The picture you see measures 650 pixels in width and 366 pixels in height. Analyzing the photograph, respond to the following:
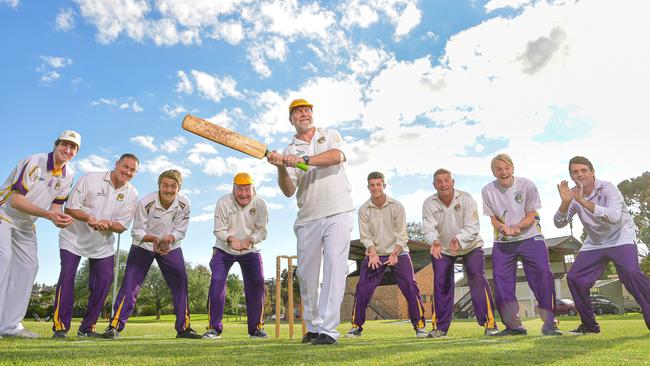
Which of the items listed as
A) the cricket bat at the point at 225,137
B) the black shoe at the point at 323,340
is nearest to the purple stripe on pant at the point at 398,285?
the black shoe at the point at 323,340

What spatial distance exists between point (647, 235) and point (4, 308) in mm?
47074

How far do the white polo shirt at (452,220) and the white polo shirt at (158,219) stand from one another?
3.66 metres

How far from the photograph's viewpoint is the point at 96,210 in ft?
22.7

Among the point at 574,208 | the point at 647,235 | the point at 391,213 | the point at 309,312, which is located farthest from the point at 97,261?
the point at 647,235

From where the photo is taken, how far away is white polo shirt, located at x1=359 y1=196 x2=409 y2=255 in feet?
25.5

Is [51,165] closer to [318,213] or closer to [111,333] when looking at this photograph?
[111,333]

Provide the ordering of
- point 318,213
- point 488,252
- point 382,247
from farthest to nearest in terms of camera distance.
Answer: point 488,252 < point 382,247 < point 318,213

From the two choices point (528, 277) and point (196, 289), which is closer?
point (528, 277)

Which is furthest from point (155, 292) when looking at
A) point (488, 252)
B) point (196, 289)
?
point (488, 252)

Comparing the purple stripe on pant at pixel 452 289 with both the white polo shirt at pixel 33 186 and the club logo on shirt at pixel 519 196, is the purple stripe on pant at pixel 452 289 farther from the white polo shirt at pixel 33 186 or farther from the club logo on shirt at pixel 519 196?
the white polo shirt at pixel 33 186

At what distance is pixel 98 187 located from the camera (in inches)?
275

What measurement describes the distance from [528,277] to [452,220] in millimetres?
1326

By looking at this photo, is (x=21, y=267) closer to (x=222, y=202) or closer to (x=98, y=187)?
(x=98, y=187)

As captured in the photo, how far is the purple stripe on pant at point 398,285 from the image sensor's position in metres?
7.56
